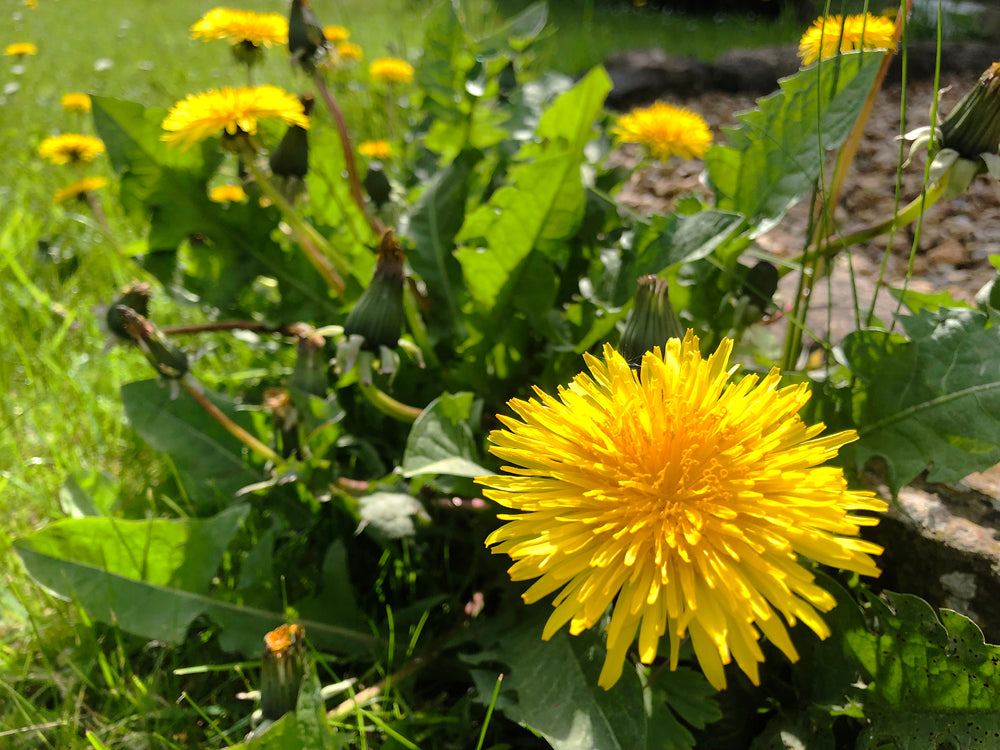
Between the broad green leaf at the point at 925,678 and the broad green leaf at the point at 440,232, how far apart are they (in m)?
1.04

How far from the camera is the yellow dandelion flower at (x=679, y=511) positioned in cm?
74

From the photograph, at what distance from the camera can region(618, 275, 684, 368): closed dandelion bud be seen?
1.04 metres

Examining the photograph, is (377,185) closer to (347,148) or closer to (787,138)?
(347,148)

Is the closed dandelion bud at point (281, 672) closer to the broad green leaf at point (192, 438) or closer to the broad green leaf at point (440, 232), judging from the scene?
the broad green leaf at point (192, 438)

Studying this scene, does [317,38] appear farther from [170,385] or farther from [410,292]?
[170,385]

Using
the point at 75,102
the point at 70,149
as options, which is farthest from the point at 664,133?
the point at 75,102

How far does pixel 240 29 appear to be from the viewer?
1.52 m

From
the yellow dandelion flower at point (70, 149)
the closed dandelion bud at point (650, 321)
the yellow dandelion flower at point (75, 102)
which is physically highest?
the closed dandelion bud at point (650, 321)

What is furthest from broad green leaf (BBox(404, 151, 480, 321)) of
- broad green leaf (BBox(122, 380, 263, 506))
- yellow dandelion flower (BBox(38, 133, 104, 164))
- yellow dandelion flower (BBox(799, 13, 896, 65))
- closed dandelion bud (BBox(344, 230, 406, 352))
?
yellow dandelion flower (BBox(38, 133, 104, 164))

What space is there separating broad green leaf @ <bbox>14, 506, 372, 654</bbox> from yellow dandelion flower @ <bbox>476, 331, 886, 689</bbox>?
701mm

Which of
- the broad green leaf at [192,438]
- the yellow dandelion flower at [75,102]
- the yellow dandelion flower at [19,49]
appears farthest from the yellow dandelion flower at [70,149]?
the broad green leaf at [192,438]

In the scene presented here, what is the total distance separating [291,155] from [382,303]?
50 centimetres

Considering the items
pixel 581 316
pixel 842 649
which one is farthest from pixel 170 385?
pixel 842 649

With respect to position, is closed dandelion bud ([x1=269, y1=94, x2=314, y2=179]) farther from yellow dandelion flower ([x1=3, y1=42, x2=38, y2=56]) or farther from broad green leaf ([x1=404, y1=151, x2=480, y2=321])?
yellow dandelion flower ([x1=3, y1=42, x2=38, y2=56])
